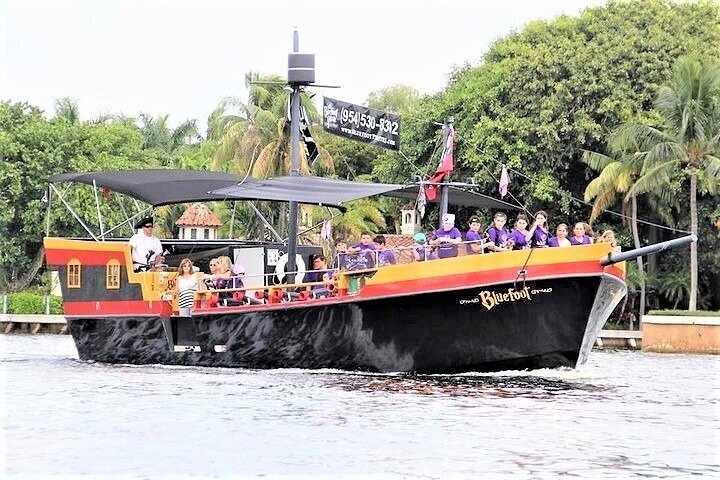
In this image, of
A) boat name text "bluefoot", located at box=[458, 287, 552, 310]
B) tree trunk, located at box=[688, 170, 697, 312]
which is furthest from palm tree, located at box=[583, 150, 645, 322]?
boat name text "bluefoot", located at box=[458, 287, 552, 310]

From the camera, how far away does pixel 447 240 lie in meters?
20.8

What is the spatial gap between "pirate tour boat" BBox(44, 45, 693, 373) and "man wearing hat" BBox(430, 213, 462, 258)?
46cm

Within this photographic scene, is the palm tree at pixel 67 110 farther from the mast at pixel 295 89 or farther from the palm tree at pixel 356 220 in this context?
the mast at pixel 295 89

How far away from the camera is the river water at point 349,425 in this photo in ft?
44.2

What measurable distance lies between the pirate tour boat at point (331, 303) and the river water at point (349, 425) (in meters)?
0.44

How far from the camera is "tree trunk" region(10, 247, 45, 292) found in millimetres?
50281

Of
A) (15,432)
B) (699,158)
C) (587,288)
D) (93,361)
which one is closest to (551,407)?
(587,288)

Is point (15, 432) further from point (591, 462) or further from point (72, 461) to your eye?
point (591, 462)

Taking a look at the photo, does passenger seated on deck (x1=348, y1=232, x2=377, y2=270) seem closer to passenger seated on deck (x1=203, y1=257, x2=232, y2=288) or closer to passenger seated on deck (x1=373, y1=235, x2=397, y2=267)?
passenger seated on deck (x1=373, y1=235, x2=397, y2=267)

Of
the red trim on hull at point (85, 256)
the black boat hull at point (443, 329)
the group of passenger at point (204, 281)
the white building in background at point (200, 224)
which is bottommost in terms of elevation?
the black boat hull at point (443, 329)

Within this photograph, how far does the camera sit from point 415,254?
21031mm

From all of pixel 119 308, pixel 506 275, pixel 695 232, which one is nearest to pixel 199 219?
pixel 695 232

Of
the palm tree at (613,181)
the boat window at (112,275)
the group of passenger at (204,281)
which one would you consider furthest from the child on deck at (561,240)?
the palm tree at (613,181)

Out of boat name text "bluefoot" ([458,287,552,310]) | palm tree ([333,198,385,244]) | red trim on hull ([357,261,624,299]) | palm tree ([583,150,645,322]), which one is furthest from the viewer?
palm tree ([333,198,385,244])
